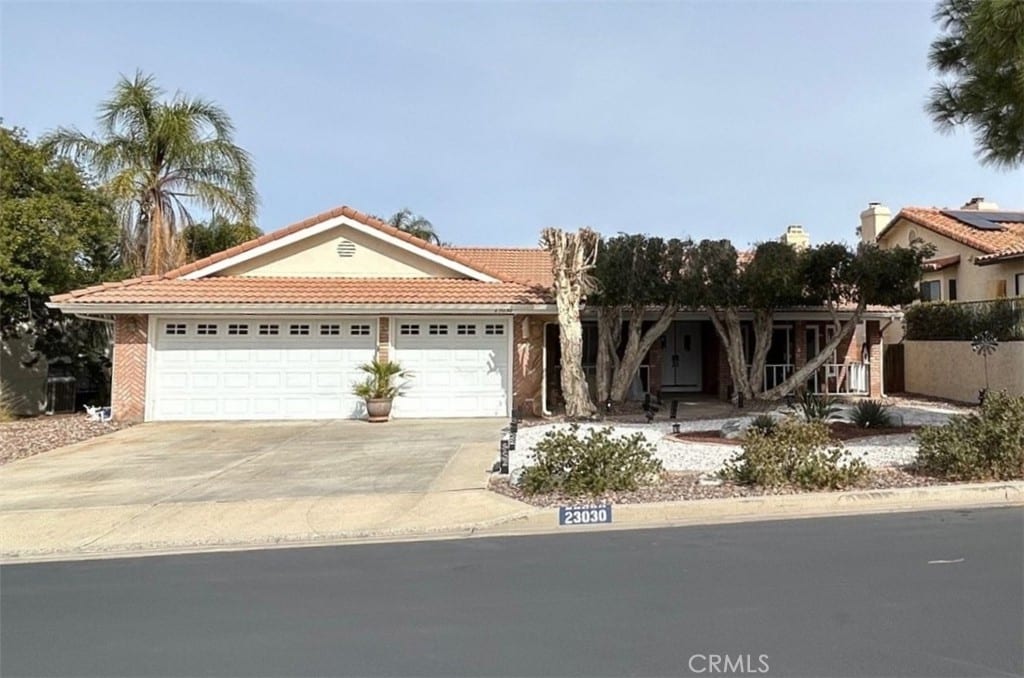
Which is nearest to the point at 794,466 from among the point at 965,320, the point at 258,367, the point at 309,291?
the point at 309,291

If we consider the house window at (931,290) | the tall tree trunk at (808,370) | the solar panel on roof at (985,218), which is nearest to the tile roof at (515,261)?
the tall tree trunk at (808,370)

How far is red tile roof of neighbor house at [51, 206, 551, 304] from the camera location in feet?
50.2

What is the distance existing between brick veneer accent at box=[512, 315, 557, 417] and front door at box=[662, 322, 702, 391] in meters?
6.38

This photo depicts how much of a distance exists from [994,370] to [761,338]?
19.3ft

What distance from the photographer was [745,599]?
4879 mm

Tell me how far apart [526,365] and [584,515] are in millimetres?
9086

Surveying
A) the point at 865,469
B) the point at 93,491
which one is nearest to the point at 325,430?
the point at 93,491

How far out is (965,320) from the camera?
18734 millimetres

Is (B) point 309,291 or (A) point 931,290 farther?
(A) point 931,290

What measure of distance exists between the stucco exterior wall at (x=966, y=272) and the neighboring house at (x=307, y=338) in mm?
12864

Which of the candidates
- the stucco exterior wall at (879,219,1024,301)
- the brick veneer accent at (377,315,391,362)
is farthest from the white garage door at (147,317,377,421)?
the stucco exterior wall at (879,219,1024,301)

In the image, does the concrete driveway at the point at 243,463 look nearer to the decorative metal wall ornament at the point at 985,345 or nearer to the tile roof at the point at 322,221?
the tile roof at the point at 322,221

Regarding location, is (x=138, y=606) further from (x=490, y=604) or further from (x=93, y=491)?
(x=93, y=491)

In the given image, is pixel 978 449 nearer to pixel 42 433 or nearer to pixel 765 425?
pixel 765 425
